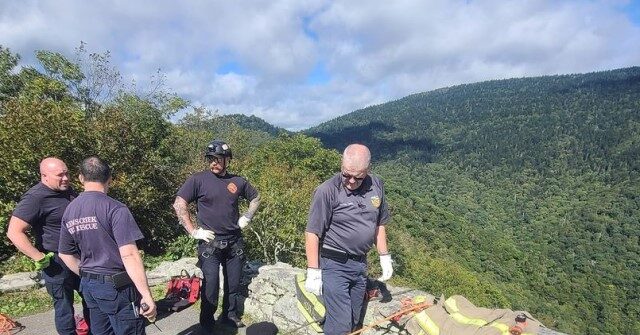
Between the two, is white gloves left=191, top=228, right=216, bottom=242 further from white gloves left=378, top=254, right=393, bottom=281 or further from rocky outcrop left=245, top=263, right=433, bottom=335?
white gloves left=378, top=254, right=393, bottom=281

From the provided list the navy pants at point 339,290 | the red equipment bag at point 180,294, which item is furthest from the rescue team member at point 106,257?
the red equipment bag at point 180,294

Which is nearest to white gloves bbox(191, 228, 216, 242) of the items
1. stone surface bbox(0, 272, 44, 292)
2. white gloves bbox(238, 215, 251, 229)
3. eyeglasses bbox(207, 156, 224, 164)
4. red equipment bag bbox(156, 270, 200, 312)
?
white gloves bbox(238, 215, 251, 229)

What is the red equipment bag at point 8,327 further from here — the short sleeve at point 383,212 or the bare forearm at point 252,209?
the short sleeve at point 383,212

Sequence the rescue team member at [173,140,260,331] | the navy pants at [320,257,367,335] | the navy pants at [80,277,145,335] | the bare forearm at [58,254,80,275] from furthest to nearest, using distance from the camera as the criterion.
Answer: the rescue team member at [173,140,260,331] < the navy pants at [320,257,367,335] < the bare forearm at [58,254,80,275] < the navy pants at [80,277,145,335]

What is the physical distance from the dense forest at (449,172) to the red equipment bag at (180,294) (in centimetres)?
316

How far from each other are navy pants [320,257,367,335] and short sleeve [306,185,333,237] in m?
0.32

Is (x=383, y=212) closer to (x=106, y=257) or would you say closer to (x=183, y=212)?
(x=183, y=212)

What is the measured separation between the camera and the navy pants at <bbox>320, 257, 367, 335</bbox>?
11.6ft

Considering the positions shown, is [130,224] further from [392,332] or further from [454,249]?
[454,249]

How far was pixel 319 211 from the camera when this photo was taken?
345cm

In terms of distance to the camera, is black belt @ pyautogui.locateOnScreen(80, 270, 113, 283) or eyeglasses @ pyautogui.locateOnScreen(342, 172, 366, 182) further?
eyeglasses @ pyautogui.locateOnScreen(342, 172, 366, 182)

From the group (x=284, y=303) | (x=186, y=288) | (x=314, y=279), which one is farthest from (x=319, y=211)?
(x=186, y=288)

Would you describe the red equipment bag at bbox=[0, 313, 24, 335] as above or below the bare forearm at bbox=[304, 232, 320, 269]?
below

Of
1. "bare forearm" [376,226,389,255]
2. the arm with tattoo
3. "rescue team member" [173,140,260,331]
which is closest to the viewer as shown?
"bare forearm" [376,226,389,255]
